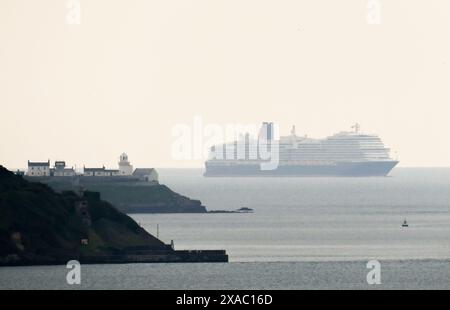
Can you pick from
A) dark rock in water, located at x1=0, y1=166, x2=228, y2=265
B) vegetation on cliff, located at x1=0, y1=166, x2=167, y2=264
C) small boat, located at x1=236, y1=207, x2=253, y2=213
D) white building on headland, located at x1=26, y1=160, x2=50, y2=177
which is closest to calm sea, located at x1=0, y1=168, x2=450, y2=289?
dark rock in water, located at x1=0, y1=166, x2=228, y2=265

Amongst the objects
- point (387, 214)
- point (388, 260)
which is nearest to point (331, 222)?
point (387, 214)

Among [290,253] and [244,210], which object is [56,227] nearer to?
[290,253]

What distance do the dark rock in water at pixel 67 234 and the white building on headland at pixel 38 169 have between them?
85597 mm

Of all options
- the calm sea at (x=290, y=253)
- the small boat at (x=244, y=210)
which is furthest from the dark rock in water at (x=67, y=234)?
the small boat at (x=244, y=210)

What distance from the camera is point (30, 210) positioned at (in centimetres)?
9969

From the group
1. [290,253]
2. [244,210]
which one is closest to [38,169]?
[244,210]

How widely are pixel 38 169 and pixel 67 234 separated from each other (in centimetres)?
9781

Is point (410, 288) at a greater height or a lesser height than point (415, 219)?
lesser

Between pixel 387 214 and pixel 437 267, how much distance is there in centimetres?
7968

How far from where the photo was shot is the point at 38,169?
645ft

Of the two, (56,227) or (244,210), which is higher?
(244,210)

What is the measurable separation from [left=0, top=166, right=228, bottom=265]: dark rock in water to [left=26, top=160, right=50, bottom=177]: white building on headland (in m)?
85.6

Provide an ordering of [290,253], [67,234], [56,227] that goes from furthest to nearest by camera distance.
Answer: [290,253]
[67,234]
[56,227]
